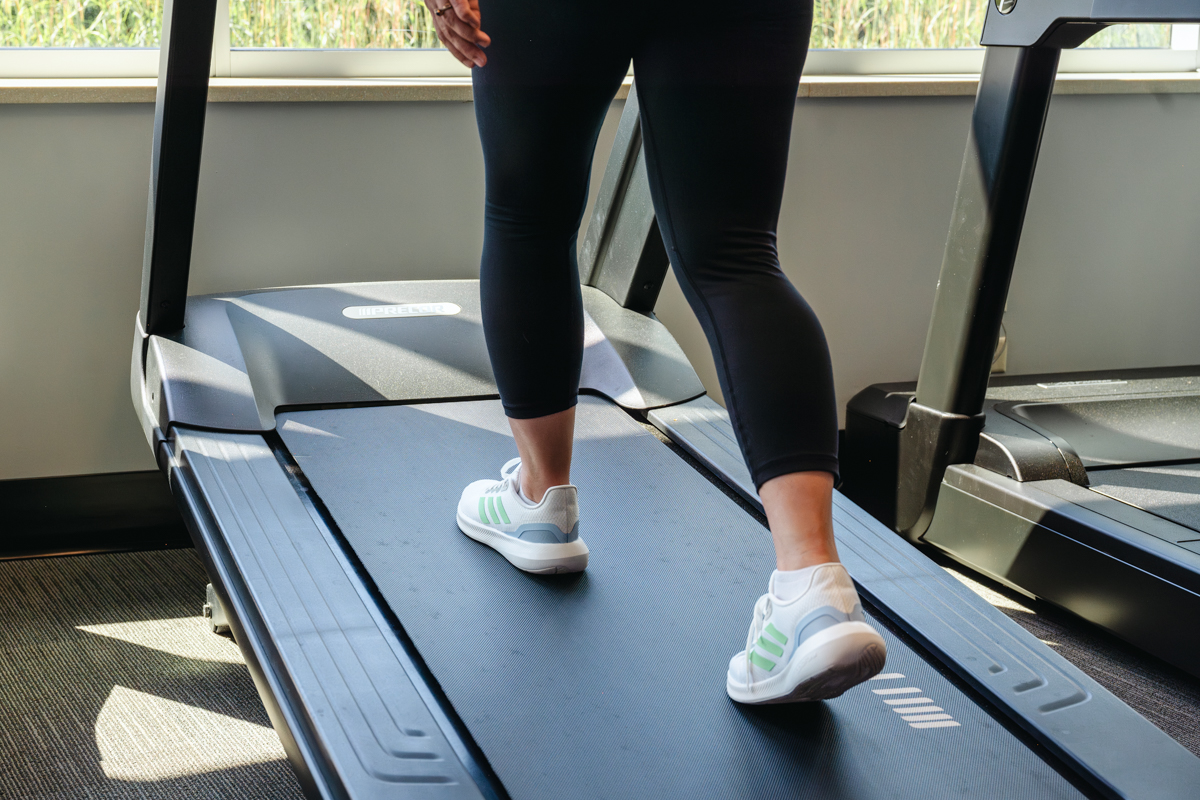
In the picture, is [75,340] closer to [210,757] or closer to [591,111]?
[210,757]

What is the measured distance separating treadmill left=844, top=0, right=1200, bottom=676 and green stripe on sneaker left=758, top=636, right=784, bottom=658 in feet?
2.84

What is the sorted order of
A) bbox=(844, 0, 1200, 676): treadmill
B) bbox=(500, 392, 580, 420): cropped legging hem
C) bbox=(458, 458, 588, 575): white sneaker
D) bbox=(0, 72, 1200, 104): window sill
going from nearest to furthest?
1. bbox=(500, 392, 580, 420): cropped legging hem
2. bbox=(458, 458, 588, 575): white sneaker
3. bbox=(844, 0, 1200, 676): treadmill
4. bbox=(0, 72, 1200, 104): window sill

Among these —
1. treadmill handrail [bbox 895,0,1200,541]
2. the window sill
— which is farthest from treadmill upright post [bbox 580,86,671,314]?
treadmill handrail [bbox 895,0,1200,541]

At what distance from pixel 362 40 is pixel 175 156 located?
2.17 feet

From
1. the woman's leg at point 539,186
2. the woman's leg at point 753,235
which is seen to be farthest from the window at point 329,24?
the woman's leg at point 753,235

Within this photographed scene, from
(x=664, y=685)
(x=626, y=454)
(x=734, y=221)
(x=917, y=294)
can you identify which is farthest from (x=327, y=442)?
(x=917, y=294)

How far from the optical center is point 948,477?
6.57 ft

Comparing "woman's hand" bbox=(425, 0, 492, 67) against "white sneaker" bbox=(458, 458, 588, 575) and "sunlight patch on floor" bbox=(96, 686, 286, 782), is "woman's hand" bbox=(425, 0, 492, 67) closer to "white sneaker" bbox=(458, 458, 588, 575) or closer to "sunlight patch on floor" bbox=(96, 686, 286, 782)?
"white sneaker" bbox=(458, 458, 588, 575)

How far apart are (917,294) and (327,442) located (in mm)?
1511

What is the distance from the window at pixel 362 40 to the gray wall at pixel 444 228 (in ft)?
0.52

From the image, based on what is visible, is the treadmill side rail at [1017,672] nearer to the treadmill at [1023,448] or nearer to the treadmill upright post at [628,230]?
the treadmill at [1023,448]

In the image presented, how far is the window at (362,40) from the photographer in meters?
2.09

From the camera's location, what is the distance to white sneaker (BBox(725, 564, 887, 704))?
0.96 m

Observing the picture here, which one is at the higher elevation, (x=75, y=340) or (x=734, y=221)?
(x=734, y=221)
